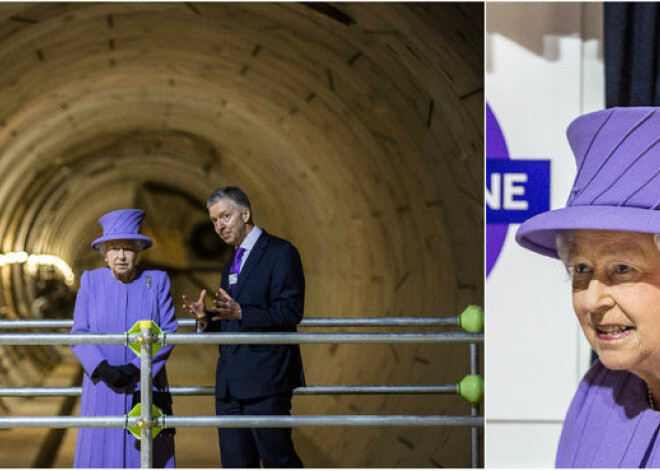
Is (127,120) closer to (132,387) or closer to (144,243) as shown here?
(144,243)

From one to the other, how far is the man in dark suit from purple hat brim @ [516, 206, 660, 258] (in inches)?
60.0

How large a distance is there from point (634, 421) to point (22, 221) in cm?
334

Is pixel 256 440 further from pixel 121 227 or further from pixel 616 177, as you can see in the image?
pixel 616 177

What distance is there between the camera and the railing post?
2.74 meters

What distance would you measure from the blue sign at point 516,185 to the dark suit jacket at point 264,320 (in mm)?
781

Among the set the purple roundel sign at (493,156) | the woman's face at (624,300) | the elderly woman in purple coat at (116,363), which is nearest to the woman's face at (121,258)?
the elderly woman in purple coat at (116,363)

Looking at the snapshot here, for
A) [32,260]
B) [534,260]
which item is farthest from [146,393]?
[32,260]

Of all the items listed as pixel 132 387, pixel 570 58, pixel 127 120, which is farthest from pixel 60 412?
pixel 570 58

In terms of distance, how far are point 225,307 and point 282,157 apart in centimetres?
192

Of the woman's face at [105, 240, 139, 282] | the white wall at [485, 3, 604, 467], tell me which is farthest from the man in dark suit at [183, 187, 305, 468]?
the white wall at [485, 3, 604, 467]

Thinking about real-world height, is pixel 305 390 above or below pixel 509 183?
below

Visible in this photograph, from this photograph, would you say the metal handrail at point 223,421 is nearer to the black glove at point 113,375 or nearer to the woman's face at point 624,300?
the black glove at point 113,375

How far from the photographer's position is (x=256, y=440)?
3.08 metres

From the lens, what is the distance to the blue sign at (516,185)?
3.03 metres
